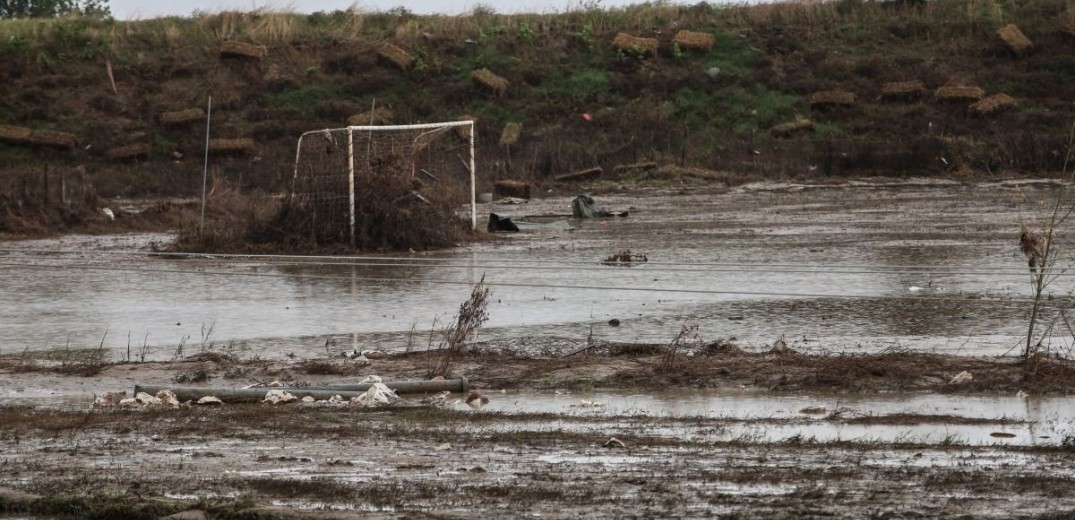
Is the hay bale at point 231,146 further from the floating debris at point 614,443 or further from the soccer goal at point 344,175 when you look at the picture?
the floating debris at point 614,443

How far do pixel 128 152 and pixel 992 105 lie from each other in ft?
80.5

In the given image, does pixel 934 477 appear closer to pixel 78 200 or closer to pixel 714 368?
pixel 714 368

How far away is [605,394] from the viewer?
10039 millimetres

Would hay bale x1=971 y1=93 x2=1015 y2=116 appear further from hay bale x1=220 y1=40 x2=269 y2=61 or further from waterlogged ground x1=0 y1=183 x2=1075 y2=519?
hay bale x1=220 y1=40 x2=269 y2=61

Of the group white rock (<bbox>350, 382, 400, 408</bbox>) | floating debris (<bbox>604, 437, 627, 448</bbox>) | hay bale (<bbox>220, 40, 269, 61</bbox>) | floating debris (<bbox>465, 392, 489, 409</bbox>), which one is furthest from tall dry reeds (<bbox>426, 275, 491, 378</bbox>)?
hay bale (<bbox>220, 40, 269, 61</bbox>)

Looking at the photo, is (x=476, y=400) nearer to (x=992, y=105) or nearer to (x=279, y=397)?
(x=279, y=397)

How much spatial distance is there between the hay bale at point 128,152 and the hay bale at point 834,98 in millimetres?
19546

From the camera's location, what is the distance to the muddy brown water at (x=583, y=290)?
506 inches

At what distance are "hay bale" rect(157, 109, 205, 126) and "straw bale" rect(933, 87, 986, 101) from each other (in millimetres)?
21685

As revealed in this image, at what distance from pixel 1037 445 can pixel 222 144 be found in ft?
116

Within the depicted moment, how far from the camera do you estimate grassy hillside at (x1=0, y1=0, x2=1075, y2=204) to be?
126 ft

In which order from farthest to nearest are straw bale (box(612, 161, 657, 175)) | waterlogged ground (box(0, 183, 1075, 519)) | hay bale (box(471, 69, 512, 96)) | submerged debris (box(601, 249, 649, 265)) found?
hay bale (box(471, 69, 512, 96)) → straw bale (box(612, 161, 657, 175)) → submerged debris (box(601, 249, 649, 265)) → waterlogged ground (box(0, 183, 1075, 519))

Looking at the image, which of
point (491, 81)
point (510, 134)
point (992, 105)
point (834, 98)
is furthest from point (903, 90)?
point (491, 81)

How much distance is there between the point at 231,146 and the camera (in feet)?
134
